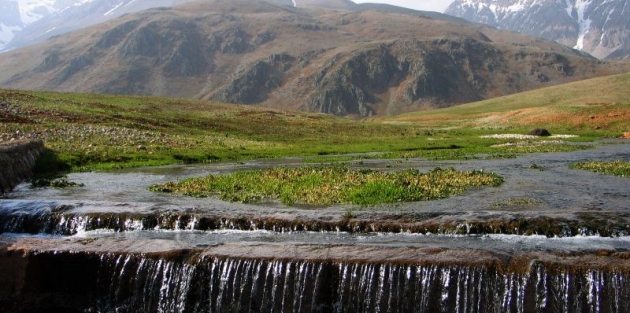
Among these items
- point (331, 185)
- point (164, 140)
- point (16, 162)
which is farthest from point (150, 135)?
point (331, 185)

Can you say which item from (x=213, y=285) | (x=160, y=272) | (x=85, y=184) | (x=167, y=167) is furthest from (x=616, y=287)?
(x=167, y=167)

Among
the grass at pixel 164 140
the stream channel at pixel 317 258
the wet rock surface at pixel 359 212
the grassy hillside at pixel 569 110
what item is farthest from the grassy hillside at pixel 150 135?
the grassy hillside at pixel 569 110

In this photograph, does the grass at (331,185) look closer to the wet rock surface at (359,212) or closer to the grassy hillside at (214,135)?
the wet rock surface at (359,212)

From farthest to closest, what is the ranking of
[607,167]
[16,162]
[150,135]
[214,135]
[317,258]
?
1. [214,135]
2. [150,135]
3. [607,167]
4. [16,162]
5. [317,258]

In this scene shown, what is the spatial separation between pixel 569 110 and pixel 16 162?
110289mm

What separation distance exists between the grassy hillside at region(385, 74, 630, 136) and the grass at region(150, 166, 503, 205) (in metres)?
63.8

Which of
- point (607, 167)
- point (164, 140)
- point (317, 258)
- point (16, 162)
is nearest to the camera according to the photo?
point (317, 258)

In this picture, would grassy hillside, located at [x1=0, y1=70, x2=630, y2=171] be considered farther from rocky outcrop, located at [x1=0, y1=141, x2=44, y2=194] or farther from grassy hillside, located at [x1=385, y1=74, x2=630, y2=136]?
rocky outcrop, located at [x1=0, y1=141, x2=44, y2=194]

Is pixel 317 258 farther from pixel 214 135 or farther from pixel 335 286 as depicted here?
pixel 214 135

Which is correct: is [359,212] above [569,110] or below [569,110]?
above

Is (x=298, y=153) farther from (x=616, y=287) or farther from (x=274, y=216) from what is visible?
(x=616, y=287)

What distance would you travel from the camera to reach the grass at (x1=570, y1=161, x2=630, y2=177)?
3872 centimetres

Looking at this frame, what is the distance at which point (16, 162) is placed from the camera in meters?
38.1

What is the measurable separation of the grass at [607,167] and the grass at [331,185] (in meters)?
8.89
